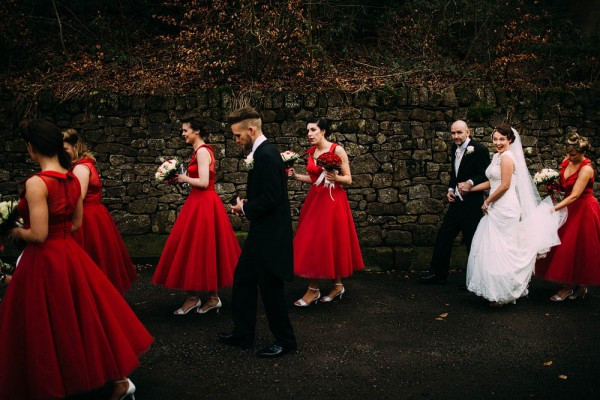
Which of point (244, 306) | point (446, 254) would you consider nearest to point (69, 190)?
point (244, 306)

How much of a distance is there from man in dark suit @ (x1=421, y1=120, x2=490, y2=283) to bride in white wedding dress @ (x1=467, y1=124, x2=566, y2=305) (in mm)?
580

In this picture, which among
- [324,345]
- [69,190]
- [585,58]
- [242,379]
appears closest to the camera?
[69,190]

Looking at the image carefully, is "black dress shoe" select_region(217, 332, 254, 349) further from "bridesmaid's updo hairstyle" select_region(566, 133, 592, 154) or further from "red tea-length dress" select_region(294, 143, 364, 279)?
"bridesmaid's updo hairstyle" select_region(566, 133, 592, 154)

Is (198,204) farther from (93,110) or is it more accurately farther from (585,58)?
(585,58)

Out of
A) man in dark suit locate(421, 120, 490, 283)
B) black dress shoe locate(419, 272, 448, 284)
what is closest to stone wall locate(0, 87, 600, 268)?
black dress shoe locate(419, 272, 448, 284)

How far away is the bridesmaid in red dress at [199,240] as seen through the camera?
6062 millimetres

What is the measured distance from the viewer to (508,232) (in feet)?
21.9

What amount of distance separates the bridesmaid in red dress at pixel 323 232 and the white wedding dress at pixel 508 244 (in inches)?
62.2

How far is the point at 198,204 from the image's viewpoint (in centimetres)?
620

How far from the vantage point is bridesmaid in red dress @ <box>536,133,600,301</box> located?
6797 millimetres

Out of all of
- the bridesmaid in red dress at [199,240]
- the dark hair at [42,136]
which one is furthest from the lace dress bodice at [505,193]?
the dark hair at [42,136]

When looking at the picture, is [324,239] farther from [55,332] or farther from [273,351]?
[55,332]

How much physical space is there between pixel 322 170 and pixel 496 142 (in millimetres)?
2247

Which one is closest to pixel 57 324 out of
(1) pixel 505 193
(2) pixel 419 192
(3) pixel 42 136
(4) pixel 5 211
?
(4) pixel 5 211
